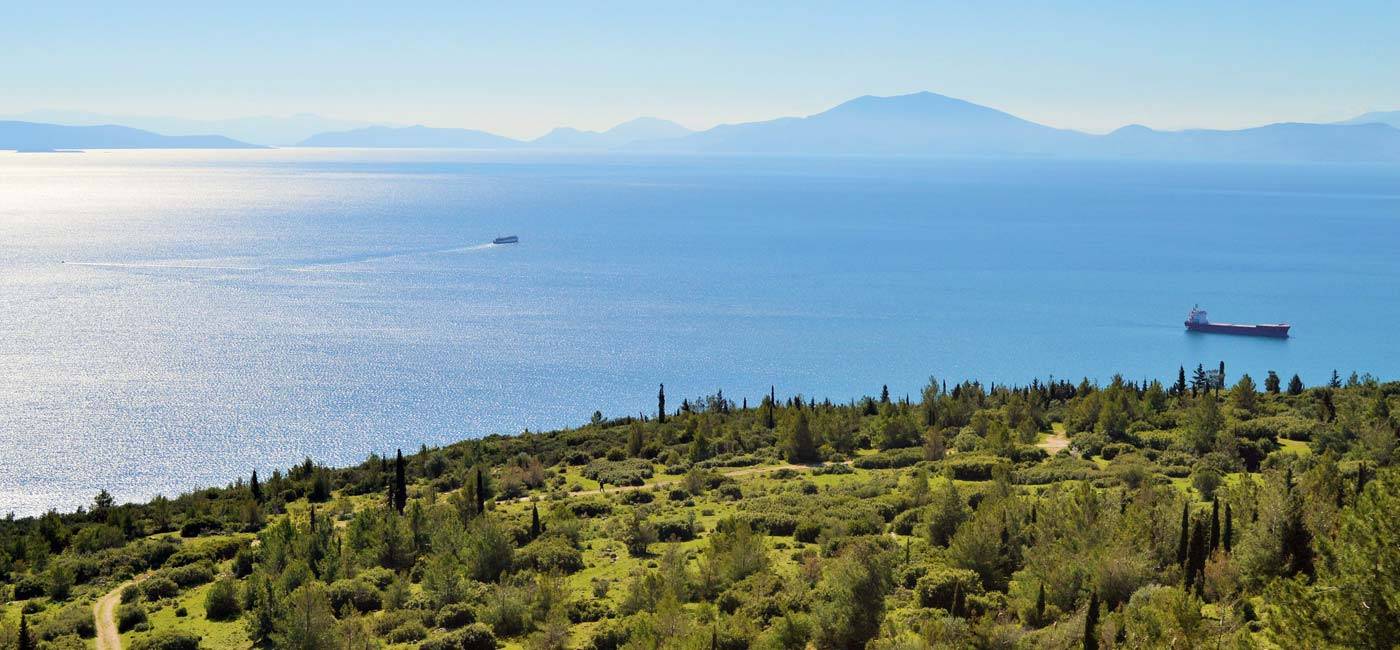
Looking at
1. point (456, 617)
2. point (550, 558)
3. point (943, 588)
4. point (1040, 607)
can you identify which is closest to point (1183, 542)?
point (1040, 607)

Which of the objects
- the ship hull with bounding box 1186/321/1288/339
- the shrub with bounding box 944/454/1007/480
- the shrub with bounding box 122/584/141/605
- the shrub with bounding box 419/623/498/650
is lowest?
the ship hull with bounding box 1186/321/1288/339

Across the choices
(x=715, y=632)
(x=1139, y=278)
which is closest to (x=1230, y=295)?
(x=1139, y=278)

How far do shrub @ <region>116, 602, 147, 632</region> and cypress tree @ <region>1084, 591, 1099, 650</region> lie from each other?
29.4m

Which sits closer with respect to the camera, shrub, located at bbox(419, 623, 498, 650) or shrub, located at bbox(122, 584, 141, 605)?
shrub, located at bbox(419, 623, 498, 650)

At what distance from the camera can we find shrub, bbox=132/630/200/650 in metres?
32.2

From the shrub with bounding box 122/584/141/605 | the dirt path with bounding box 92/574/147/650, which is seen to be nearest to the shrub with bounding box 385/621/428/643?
the dirt path with bounding box 92/574/147/650

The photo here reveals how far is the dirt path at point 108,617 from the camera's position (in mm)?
33688

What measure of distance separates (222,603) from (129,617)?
2801mm

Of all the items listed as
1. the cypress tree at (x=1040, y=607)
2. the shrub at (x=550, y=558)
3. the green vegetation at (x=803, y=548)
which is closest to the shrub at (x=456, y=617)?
the green vegetation at (x=803, y=548)

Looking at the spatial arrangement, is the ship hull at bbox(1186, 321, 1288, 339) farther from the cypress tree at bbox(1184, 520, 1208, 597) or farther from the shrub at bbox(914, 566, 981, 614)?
the shrub at bbox(914, 566, 981, 614)

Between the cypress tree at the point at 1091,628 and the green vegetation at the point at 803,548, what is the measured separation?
0.12 m

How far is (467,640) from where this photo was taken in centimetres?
3167

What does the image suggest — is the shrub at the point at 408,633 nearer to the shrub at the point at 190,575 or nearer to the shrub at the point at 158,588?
the shrub at the point at 158,588

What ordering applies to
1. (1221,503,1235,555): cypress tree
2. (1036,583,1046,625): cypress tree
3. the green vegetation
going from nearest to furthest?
the green vegetation
(1036,583,1046,625): cypress tree
(1221,503,1235,555): cypress tree
